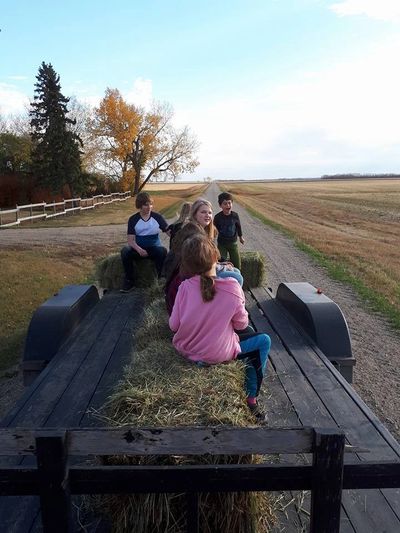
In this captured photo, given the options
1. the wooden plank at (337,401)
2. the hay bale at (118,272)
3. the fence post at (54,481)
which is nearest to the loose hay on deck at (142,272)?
the hay bale at (118,272)

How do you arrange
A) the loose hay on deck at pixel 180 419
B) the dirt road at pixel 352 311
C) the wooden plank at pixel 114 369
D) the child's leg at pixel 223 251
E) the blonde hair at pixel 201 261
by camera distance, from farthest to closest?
the child's leg at pixel 223 251 < the dirt road at pixel 352 311 < the wooden plank at pixel 114 369 < the blonde hair at pixel 201 261 < the loose hay on deck at pixel 180 419

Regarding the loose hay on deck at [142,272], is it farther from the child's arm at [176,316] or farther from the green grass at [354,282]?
the child's arm at [176,316]

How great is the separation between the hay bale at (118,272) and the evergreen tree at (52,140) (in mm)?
31011

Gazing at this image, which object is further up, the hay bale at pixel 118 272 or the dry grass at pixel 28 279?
the hay bale at pixel 118 272

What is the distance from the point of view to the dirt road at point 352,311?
5.26 meters

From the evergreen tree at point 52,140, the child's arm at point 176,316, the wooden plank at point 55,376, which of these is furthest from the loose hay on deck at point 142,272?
the evergreen tree at point 52,140

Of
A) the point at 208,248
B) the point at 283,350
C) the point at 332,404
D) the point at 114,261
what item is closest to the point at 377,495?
the point at 332,404

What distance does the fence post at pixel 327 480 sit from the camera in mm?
1907

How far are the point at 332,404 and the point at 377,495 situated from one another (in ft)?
2.89

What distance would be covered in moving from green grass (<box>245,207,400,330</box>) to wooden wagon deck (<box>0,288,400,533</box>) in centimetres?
402

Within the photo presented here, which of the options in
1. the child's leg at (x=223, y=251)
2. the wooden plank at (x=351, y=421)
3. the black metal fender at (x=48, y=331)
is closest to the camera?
the wooden plank at (x=351, y=421)

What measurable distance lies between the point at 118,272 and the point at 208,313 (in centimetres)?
487

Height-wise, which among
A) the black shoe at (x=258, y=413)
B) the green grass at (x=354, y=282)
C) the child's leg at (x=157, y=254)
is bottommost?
the green grass at (x=354, y=282)

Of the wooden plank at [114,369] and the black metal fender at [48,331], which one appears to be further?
the black metal fender at [48,331]
